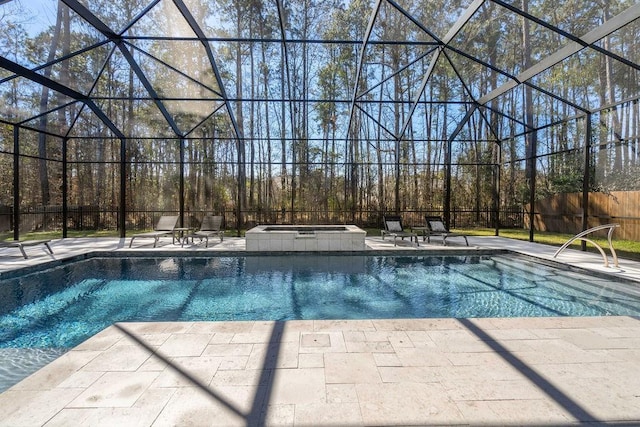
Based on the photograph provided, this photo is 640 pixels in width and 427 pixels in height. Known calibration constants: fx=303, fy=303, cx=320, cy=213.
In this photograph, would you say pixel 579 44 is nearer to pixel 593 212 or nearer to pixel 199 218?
pixel 593 212

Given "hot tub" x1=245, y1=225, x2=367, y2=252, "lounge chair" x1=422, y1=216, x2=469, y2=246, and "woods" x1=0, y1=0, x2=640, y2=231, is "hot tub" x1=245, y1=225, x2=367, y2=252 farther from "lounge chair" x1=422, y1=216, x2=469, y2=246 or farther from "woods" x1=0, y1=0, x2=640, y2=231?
"woods" x1=0, y1=0, x2=640, y2=231

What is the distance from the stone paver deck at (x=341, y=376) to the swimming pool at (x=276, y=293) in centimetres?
89

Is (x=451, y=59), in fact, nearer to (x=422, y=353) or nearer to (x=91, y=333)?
(x=422, y=353)

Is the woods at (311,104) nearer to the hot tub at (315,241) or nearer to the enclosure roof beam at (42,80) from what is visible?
the enclosure roof beam at (42,80)

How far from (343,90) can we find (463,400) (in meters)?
11.5

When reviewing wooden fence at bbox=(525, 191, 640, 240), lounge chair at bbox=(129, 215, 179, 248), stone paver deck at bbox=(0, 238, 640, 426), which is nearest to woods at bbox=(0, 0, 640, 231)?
wooden fence at bbox=(525, 191, 640, 240)

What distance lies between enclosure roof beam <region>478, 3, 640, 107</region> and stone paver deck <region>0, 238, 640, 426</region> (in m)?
4.60

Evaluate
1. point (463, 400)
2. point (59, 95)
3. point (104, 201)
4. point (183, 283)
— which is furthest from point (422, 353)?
point (104, 201)

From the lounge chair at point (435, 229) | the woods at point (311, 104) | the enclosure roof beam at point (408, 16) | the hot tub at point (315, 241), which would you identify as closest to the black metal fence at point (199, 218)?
the woods at point (311, 104)

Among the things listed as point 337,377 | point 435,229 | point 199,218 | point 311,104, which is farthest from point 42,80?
point 435,229

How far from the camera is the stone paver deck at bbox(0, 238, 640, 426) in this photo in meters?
→ 1.63

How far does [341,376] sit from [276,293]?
2775mm

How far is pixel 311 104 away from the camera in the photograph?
1231 centimetres

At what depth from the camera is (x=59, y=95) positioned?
7582mm
